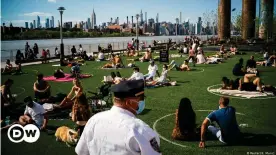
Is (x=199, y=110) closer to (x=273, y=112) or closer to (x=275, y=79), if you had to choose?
(x=273, y=112)

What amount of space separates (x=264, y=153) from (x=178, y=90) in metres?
8.47

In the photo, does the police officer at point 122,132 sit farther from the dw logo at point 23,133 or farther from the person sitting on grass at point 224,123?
the dw logo at point 23,133

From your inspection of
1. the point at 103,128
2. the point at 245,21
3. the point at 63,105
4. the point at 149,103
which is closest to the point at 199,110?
the point at 149,103

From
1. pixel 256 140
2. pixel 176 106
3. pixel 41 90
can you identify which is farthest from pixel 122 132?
pixel 41 90

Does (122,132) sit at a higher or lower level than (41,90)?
higher

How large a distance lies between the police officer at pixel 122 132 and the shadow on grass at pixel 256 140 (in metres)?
6.12

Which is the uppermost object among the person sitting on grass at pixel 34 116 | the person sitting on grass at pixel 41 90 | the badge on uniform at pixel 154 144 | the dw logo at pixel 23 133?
the badge on uniform at pixel 154 144

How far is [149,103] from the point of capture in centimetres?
1307

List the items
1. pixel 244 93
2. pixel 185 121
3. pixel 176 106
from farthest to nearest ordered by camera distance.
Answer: pixel 244 93 → pixel 176 106 → pixel 185 121

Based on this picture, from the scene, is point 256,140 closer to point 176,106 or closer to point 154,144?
point 176,106

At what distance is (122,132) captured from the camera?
272 cm

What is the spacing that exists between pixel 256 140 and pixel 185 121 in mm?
2222

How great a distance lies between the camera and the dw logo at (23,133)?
9055 millimetres

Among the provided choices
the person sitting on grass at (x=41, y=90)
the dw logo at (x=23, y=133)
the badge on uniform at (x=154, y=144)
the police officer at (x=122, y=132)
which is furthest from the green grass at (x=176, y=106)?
the badge on uniform at (x=154, y=144)
